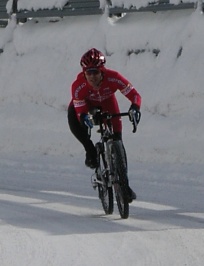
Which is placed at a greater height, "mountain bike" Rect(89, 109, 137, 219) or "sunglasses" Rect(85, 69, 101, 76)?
"sunglasses" Rect(85, 69, 101, 76)

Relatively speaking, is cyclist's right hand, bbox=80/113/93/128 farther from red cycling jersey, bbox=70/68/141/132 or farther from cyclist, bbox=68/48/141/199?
red cycling jersey, bbox=70/68/141/132

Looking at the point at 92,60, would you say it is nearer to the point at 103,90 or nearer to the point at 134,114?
the point at 103,90

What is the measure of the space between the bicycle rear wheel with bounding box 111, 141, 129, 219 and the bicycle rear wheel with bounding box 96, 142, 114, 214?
0.29 m

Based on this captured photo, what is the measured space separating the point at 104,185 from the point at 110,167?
347 mm

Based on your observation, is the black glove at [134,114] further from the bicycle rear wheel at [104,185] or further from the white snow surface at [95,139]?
the white snow surface at [95,139]

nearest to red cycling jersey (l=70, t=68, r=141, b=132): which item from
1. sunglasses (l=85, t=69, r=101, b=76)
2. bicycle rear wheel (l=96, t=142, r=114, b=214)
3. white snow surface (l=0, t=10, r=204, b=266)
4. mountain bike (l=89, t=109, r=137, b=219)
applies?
sunglasses (l=85, t=69, r=101, b=76)

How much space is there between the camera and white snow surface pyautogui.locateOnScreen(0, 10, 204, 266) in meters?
8.63

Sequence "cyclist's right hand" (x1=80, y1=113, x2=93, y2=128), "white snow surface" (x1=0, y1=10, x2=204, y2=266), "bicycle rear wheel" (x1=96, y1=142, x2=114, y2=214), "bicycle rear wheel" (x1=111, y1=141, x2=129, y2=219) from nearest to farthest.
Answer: "white snow surface" (x1=0, y1=10, x2=204, y2=266) → "bicycle rear wheel" (x1=111, y1=141, x2=129, y2=219) → "cyclist's right hand" (x1=80, y1=113, x2=93, y2=128) → "bicycle rear wheel" (x1=96, y1=142, x2=114, y2=214)

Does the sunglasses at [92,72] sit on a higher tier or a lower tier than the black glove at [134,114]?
higher

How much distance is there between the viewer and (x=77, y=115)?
10.9 m

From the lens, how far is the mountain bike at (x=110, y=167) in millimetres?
10039

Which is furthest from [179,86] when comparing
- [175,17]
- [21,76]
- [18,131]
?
[21,76]

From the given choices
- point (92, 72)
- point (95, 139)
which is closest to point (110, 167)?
point (92, 72)

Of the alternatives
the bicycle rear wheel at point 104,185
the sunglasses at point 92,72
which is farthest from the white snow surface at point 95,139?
the sunglasses at point 92,72
